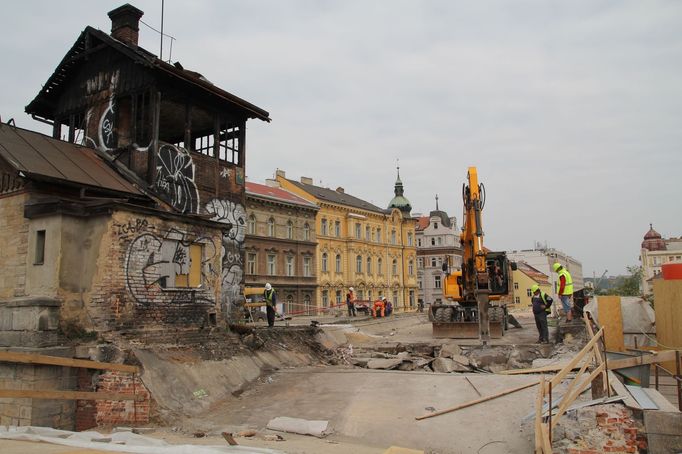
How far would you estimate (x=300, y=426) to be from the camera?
9.30m

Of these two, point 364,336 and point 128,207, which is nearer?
point 128,207

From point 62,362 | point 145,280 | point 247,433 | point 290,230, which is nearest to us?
point 247,433

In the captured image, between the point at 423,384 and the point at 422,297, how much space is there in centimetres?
5801

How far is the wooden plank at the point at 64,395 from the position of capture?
25.5 feet

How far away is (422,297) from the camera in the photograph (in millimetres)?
68312

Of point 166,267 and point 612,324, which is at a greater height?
point 166,267

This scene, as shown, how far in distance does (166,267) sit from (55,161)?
369 cm

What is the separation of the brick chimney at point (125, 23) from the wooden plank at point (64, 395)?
417 inches

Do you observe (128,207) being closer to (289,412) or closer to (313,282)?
(289,412)

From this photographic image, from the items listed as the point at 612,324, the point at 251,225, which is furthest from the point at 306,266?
the point at 612,324

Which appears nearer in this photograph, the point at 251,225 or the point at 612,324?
the point at 612,324

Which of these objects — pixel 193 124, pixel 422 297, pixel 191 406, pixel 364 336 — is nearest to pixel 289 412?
pixel 191 406

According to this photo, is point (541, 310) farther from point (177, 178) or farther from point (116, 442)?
point (116, 442)

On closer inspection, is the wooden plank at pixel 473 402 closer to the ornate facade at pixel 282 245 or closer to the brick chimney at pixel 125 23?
the brick chimney at pixel 125 23
